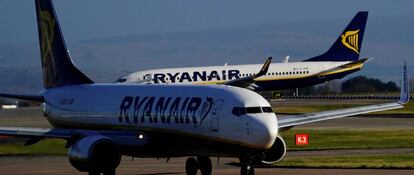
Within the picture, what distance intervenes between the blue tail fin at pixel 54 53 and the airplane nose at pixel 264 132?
15.2 meters

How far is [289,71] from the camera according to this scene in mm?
119125

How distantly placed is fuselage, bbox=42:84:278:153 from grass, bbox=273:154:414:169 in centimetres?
796

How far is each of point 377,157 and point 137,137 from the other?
1477 centimetres

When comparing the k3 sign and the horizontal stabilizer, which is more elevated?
the horizontal stabilizer

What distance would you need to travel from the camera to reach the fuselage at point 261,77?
115 metres

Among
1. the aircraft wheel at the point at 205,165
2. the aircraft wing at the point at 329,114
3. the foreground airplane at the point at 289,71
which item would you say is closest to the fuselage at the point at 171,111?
the aircraft wheel at the point at 205,165

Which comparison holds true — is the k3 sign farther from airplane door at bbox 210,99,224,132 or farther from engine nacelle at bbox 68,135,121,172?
airplane door at bbox 210,99,224,132

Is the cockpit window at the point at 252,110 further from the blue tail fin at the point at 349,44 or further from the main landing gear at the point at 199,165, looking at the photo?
the blue tail fin at the point at 349,44

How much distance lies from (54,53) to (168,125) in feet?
40.2

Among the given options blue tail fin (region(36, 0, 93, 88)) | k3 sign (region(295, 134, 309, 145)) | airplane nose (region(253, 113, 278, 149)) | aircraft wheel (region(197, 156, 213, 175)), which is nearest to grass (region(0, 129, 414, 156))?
k3 sign (region(295, 134, 309, 145))

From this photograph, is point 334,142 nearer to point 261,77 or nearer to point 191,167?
point 191,167

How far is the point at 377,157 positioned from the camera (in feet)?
166

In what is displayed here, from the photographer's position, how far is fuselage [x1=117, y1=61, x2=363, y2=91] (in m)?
115

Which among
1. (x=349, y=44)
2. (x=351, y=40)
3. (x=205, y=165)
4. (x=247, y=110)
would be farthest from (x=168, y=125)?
(x=351, y=40)
